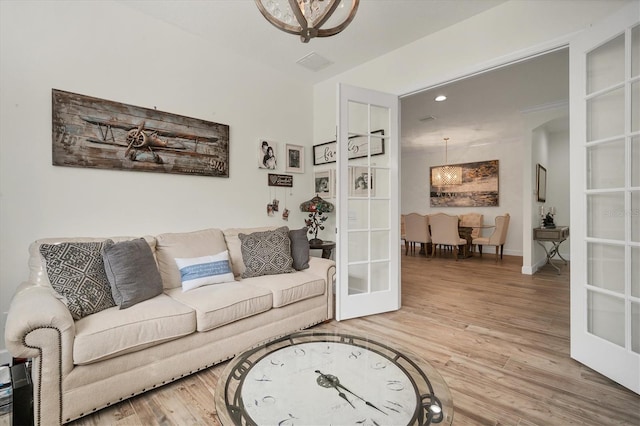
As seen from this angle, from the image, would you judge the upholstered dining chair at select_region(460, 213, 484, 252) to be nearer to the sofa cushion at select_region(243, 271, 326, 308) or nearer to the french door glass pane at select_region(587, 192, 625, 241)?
the french door glass pane at select_region(587, 192, 625, 241)

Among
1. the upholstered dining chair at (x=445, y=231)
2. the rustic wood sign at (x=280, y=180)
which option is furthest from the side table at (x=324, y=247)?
the upholstered dining chair at (x=445, y=231)

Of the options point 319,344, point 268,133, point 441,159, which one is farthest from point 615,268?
point 441,159

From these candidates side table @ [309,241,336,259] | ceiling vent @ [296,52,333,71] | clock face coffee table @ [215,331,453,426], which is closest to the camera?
clock face coffee table @ [215,331,453,426]

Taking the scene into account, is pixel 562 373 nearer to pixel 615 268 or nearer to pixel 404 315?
pixel 615 268

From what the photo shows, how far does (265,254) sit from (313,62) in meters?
2.25

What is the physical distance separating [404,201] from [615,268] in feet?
21.3

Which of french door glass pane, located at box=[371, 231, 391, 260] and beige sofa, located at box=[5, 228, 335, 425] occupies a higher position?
french door glass pane, located at box=[371, 231, 391, 260]

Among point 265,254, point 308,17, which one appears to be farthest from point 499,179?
point 308,17

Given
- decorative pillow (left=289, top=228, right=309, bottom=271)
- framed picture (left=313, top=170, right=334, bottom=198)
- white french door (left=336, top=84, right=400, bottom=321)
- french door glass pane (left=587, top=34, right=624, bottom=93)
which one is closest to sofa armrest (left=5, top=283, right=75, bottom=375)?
decorative pillow (left=289, top=228, right=309, bottom=271)

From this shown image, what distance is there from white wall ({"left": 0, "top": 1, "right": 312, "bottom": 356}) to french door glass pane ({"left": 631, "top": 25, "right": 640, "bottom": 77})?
3010mm

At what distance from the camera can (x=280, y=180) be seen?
11.6ft

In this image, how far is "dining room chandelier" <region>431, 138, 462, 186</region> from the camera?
7215 mm

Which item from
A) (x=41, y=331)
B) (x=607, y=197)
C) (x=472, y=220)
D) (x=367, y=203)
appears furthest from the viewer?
(x=472, y=220)

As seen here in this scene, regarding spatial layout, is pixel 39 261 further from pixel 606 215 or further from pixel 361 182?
pixel 606 215
